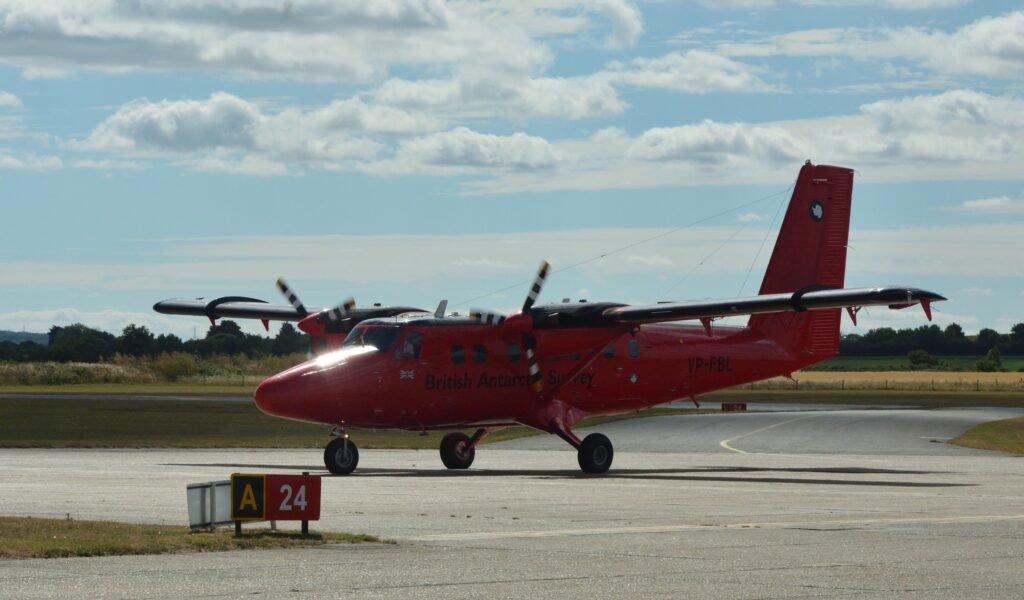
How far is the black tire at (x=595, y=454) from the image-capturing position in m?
35.7

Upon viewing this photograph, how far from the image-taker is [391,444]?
51.3 metres

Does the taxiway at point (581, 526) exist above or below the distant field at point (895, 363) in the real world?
below

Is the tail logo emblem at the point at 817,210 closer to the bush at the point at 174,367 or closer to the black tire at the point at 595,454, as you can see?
the black tire at the point at 595,454

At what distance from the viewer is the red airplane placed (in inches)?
1342

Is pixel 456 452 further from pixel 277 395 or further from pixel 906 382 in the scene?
pixel 906 382

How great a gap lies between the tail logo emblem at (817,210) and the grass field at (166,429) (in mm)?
15833

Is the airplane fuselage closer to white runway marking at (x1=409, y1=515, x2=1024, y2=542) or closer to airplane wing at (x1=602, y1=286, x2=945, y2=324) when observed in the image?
airplane wing at (x1=602, y1=286, x2=945, y2=324)

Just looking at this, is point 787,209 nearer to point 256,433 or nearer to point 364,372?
point 364,372

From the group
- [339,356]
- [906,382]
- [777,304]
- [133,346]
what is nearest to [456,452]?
[339,356]

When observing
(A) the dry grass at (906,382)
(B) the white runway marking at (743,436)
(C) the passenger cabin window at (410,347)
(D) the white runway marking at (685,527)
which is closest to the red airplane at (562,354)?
(C) the passenger cabin window at (410,347)

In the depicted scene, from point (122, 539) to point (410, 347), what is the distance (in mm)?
17272

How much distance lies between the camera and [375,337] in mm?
35062

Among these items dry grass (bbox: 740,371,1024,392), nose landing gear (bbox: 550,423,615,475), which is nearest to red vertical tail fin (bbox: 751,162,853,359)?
nose landing gear (bbox: 550,423,615,475)

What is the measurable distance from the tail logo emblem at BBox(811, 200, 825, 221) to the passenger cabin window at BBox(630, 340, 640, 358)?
7294mm
